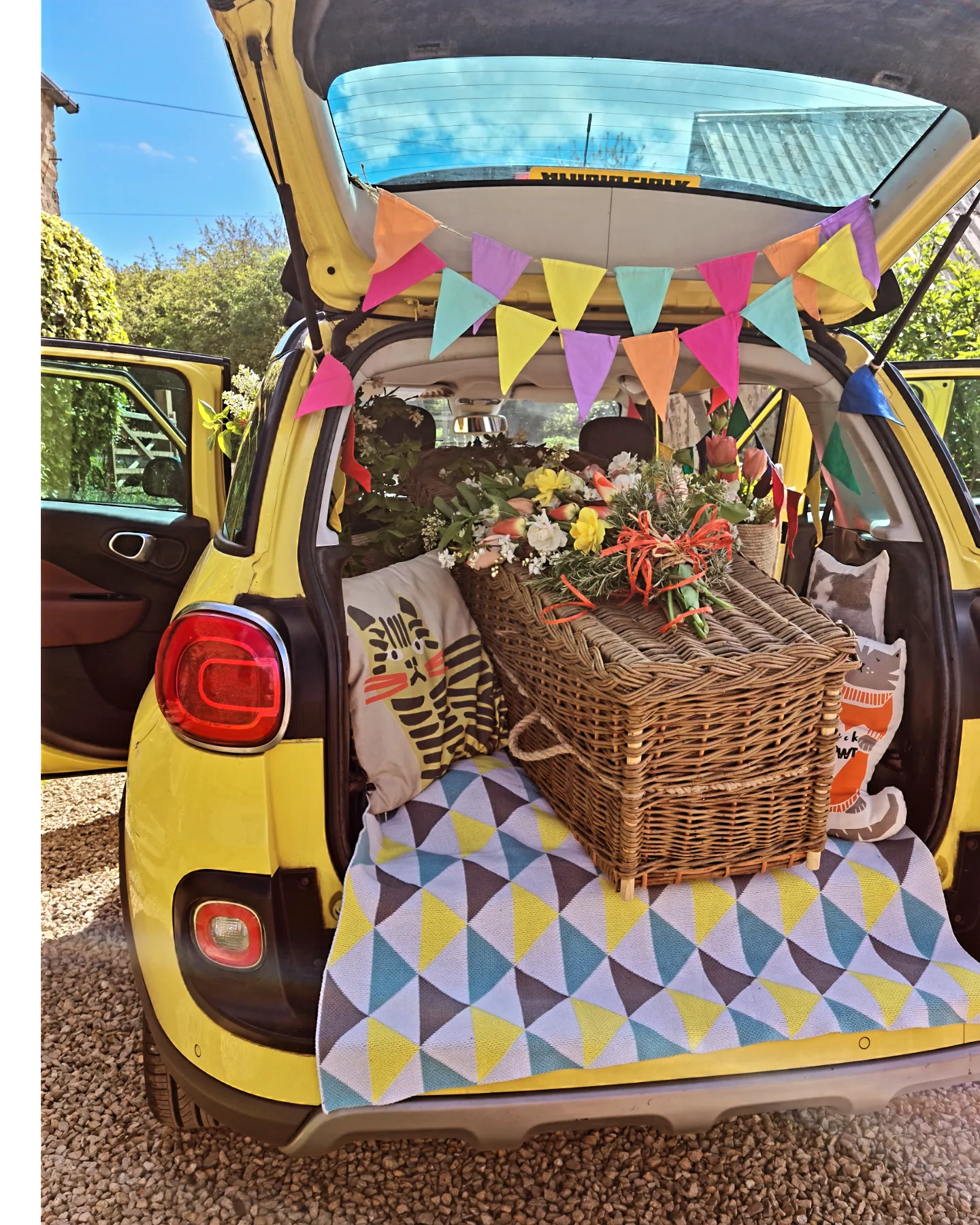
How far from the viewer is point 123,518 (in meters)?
3.15

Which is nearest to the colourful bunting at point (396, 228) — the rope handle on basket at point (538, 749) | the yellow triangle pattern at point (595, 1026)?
the rope handle on basket at point (538, 749)

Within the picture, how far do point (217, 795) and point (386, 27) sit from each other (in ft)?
4.59

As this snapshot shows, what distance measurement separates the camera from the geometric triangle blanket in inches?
62.1

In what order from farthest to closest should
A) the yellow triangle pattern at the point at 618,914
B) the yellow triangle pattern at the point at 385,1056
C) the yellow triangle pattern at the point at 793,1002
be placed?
the yellow triangle pattern at the point at 618,914 < the yellow triangle pattern at the point at 793,1002 < the yellow triangle pattern at the point at 385,1056

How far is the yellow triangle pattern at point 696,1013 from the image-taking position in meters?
1.62

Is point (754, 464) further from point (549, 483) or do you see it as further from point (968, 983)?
point (968, 983)

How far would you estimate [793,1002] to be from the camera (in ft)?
5.52

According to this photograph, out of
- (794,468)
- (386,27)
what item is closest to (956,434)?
(794,468)

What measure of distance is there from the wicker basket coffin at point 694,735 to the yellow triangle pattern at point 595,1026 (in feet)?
0.87

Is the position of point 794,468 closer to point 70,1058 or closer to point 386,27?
point 386,27

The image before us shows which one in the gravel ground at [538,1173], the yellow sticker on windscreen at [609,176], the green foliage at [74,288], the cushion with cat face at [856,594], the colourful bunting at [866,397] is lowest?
the gravel ground at [538,1173]

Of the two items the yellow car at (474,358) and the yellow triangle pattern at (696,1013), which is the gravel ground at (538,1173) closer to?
the yellow car at (474,358)

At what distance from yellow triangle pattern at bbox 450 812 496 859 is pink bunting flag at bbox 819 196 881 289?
4.98 feet

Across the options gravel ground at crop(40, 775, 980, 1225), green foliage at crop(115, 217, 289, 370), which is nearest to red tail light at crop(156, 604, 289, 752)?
gravel ground at crop(40, 775, 980, 1225)
